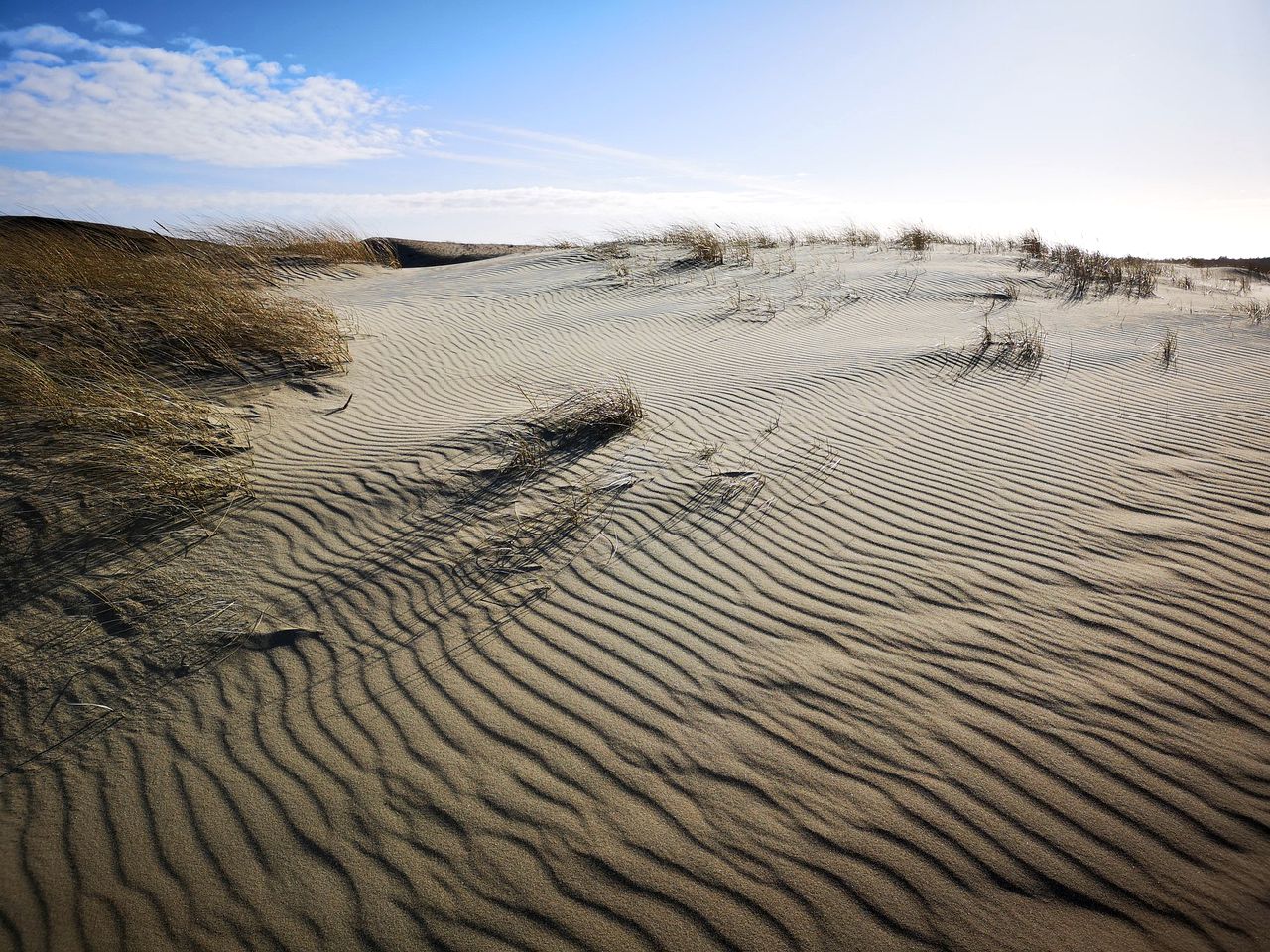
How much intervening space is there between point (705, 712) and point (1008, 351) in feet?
21.4

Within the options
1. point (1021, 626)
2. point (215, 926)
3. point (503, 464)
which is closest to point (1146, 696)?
point (1021, 626)

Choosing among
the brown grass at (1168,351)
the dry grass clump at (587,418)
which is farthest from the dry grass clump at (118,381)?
the brown grass at (1168,351)

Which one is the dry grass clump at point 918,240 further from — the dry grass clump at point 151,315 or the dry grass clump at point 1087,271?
the dry grass clump at point 151,315

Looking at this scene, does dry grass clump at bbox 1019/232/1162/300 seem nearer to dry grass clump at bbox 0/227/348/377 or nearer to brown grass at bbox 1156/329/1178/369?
brown grass at bbox 1156/329/1178/369

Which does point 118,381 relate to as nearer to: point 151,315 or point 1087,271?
point 151,315

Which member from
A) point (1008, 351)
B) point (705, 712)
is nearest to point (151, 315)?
point (705, 712)

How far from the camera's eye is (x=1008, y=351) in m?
7.18

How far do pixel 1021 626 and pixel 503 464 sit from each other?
3.20 metres

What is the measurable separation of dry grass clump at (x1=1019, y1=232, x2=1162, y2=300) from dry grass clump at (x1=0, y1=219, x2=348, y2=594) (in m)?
11.7

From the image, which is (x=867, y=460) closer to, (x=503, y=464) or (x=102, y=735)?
(x=503, y=464)

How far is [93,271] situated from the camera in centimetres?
723

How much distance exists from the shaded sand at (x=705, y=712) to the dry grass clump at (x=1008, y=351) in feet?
5.96

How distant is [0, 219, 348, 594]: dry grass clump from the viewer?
3.56 meters

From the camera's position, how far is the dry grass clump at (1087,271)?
10.8 metres
